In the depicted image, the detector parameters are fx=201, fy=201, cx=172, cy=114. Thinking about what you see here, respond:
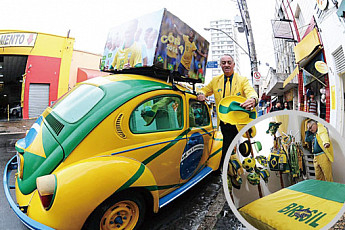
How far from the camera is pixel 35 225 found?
160 centimetres

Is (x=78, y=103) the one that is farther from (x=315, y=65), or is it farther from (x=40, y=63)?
(x=40, y=63)

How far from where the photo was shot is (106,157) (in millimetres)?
1886

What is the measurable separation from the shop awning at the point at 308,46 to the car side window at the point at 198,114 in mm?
6290

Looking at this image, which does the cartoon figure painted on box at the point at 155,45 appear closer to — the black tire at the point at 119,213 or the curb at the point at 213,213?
the black tire at the point at 119,213

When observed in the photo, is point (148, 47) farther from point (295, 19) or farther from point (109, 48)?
point (295, 19)

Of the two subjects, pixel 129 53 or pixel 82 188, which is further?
pixel 129 53

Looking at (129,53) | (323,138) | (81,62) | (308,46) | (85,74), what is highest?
(81,62)

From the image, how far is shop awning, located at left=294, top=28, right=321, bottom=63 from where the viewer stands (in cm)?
733

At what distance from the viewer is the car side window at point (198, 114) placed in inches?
118

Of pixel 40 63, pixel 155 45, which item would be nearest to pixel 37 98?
pixel 40 63

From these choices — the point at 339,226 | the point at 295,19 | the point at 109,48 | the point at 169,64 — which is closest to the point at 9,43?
the point at 109,48

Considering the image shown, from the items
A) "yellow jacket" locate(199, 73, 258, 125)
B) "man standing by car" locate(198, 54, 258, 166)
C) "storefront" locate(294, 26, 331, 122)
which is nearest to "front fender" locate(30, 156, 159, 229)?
"man standing by car" locate(198, 54, 258, 166)

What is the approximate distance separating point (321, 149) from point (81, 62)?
2104 centimetres

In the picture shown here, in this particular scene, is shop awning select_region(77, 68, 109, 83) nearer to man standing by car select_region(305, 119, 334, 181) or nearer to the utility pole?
the utility pole
